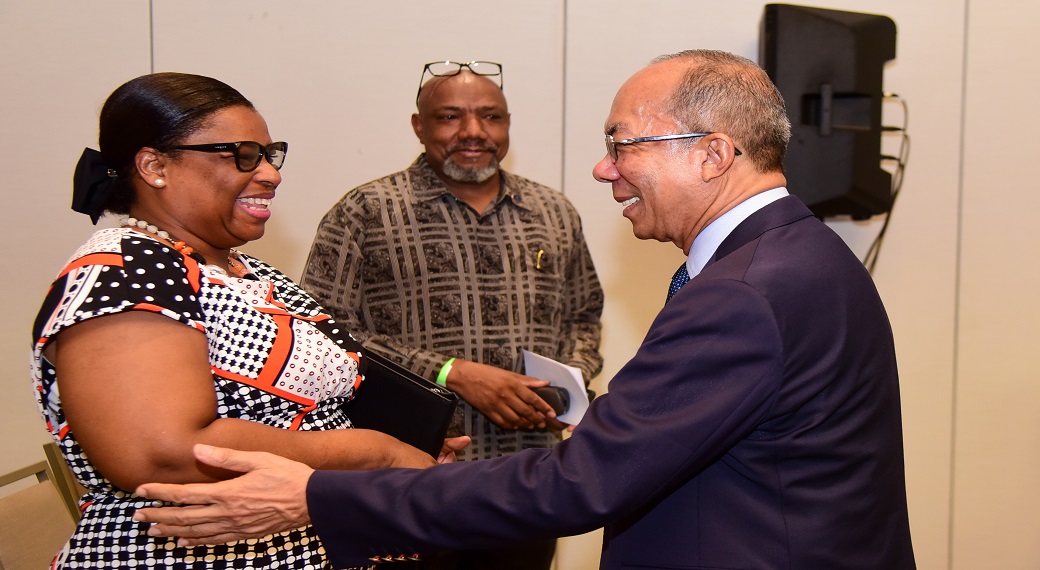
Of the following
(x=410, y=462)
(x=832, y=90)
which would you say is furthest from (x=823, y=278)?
(x=832, y=90)

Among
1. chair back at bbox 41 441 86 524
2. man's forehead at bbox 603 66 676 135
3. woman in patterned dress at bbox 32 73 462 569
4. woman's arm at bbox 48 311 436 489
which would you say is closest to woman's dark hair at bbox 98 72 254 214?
woman in patterned dress at bbox 32 73 462 569

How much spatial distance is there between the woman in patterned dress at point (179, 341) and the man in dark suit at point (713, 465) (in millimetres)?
102

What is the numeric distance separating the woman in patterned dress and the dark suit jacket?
20 cm

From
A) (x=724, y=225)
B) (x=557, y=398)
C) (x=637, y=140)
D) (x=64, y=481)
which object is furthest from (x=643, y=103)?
(x=64, y=481)

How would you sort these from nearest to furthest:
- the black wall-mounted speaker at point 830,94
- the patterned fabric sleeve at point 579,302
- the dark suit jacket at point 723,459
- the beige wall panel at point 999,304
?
the dark suit jacket at point 723,459
the patterned fabric sleeve at point 579,302
the black wall-mounted speaker at point 830,94
the beige wall panel at point 999,304

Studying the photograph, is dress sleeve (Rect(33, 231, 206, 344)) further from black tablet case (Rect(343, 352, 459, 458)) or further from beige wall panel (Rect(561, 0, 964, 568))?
beige wall panel (Rect(561, 0, 964, 568))

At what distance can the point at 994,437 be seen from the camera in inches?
168

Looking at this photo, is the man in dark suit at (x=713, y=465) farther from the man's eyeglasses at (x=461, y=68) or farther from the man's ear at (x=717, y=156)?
the man's eyeglasses at (x=461, y=68)

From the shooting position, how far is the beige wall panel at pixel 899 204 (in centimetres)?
380

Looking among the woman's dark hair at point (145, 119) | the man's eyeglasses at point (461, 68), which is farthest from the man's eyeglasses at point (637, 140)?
the man's eyeglasses at point (461, 68)

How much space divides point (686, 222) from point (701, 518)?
563 mm

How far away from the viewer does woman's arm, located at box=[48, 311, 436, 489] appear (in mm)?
1341

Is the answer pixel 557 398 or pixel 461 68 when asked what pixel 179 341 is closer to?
pixel 557 398

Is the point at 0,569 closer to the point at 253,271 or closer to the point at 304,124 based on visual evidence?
the point at 253,271
